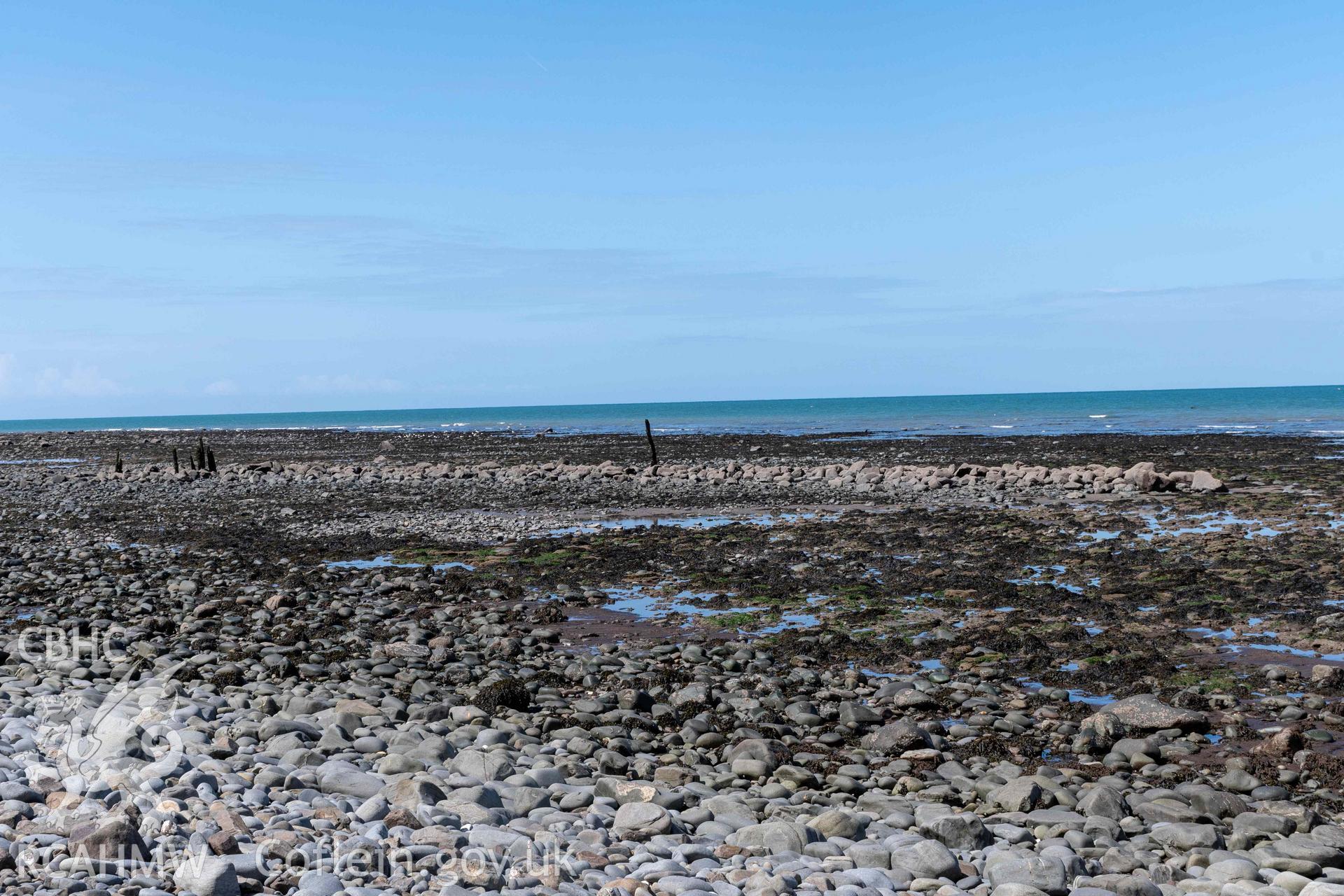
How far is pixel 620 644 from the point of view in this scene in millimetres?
11508

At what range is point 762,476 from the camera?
3341cm

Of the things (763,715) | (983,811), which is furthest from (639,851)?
(763,715)

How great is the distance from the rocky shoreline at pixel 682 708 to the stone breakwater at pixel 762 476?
635cm

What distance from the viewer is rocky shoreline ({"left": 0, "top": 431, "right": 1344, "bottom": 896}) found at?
17.9 ft

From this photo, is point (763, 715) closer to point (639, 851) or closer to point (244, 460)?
point (639, 851)

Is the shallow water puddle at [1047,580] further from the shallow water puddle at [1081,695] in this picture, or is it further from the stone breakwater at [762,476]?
the stone breakwater at [762,476]

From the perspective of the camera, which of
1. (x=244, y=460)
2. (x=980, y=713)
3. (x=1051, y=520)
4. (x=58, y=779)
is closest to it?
(x=58, y=779)

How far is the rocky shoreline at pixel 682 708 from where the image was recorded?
545 centimetres

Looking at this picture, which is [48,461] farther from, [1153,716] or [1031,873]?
[1031,873]

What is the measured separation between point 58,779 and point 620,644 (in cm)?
624

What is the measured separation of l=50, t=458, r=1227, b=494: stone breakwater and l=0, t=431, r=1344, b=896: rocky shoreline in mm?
6346

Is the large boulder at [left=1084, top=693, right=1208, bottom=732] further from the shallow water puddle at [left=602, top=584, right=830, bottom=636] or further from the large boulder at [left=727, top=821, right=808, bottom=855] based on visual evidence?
the shallow water puddle at [left=602, top=584, right=830, bottom=636]

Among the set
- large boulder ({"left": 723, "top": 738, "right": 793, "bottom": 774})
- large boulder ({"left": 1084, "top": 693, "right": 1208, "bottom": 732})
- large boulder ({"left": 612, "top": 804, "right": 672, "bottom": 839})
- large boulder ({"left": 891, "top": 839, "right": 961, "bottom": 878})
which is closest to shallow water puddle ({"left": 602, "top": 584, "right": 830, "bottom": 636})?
large boulder ({"left": 723, "top": 738, "right": 793, "bottom": 774})

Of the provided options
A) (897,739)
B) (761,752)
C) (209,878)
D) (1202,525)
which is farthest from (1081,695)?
(1202,525)
